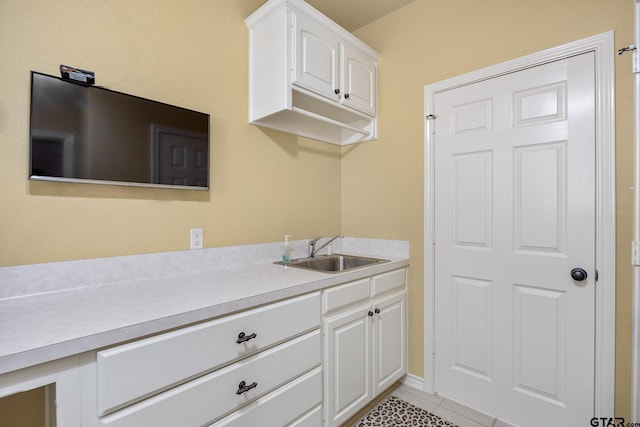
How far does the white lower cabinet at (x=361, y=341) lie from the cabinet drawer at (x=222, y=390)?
164mm

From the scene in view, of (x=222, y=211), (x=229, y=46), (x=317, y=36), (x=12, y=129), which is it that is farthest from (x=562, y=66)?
(x=12, y=129)

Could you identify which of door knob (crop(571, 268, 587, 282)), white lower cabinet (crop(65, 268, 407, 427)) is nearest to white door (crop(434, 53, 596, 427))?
door knob (crop(571, 268, 587, 282))

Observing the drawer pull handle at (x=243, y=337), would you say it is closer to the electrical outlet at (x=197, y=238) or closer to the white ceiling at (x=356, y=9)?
the electrical outlet at (x=197, y=238)

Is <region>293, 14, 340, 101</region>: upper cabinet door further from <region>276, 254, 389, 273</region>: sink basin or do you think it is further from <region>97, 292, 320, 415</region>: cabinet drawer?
<region>97, 292, 320, 415</region>: cabinet drawer

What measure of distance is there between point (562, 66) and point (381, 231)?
58.9 inches

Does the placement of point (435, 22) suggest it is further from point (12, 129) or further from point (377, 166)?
point (12, 129)

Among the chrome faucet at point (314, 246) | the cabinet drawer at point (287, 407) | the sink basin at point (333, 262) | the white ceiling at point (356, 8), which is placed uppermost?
the white ceiling at point (356, 8)

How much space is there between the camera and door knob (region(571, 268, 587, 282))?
156 centimetres

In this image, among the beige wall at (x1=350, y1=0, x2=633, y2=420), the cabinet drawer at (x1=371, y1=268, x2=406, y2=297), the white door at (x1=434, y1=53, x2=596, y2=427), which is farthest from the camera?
the cabinet drawer at (x1=371, y1=268, x2=406, y2=297)

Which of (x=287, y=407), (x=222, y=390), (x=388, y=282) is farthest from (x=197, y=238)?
(x=388, y=282)

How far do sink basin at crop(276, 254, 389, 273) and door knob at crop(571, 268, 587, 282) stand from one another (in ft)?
3.55

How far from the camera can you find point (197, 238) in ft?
5.62

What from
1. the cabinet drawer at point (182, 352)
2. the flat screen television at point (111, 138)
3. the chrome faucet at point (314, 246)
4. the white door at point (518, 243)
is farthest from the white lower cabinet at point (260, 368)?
the flat screen television at point (111, 138)

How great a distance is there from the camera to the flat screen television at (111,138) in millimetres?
1208
